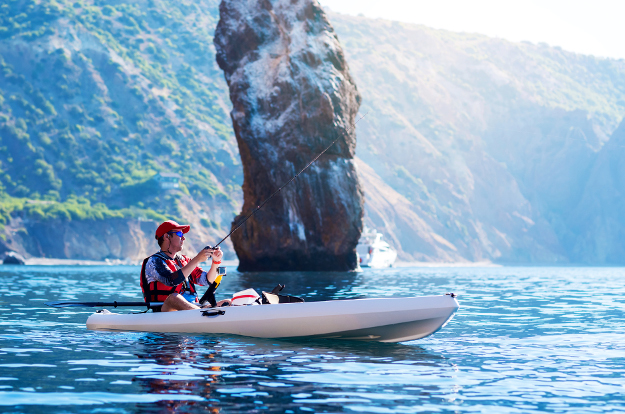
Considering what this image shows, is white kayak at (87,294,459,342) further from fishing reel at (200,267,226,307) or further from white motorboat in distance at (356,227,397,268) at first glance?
white motorboat in distance at (356,227,397,268)

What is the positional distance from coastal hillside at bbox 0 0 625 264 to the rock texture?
42360 mm

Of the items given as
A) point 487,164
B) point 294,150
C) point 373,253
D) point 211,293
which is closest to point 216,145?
point 373,253

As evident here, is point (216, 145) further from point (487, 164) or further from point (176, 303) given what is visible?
point (176, 303)

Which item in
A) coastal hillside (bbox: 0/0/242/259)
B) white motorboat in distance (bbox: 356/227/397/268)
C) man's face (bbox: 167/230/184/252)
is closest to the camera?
man's face (bbox: 167/230/184/252)

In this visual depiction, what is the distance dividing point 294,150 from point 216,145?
68.8 metres

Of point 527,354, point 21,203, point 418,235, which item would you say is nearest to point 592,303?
point 527,354

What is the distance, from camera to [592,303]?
21234 mm

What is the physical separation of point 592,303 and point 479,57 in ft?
512

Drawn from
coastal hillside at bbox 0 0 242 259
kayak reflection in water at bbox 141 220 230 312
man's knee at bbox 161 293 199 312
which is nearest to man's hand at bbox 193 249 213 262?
kayak reflection in water at bbox 141 220 230 312

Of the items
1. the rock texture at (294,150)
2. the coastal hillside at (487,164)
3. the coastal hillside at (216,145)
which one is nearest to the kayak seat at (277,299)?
the rock texture at (294,150)

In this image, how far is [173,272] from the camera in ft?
36.0

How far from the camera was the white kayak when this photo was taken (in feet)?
35.3

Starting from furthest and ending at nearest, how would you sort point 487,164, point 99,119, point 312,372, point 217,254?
point 487,164 < point 99,119 < point 217,254 < point 312,372

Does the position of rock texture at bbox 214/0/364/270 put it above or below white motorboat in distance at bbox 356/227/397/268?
above
